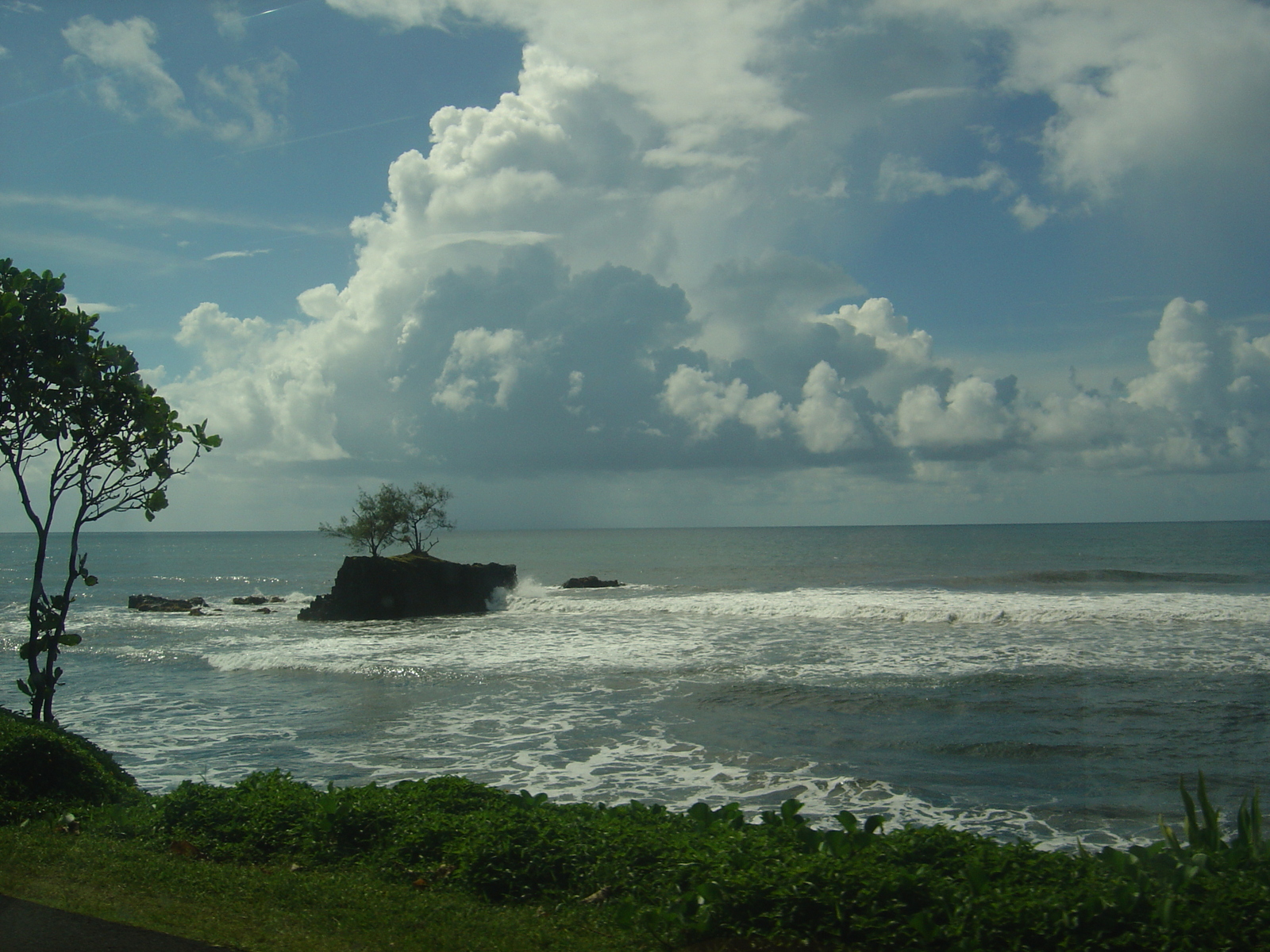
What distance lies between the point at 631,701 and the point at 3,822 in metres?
12.2

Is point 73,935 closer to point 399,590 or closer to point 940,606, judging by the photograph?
point 940,606

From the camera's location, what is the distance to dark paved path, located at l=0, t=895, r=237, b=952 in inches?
193

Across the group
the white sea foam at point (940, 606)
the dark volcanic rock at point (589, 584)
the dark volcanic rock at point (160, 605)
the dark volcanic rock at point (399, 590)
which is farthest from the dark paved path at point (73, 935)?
the dark volcanic rock at point (589, 584)

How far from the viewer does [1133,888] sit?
4656mm

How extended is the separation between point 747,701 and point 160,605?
143 ft

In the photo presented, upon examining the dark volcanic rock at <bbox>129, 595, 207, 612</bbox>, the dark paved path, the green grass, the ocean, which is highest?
the dark paved path

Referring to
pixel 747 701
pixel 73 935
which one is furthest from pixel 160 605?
pixel 73 935

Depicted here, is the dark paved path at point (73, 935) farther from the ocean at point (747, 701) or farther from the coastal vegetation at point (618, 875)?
the ocean at point (747, 701)

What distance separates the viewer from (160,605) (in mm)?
50031

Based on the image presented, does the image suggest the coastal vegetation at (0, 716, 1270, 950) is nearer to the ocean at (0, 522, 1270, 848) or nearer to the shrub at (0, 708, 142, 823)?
the shrub at (0, 708, 142, 823)

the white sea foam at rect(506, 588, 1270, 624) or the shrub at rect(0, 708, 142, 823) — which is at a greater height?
the shrub at rect(0, 708, 142, 823)

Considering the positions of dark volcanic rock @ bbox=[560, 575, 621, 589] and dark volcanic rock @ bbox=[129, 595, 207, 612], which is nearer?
dark volcanic rock @ bbox=[129, 595, 207, 612]

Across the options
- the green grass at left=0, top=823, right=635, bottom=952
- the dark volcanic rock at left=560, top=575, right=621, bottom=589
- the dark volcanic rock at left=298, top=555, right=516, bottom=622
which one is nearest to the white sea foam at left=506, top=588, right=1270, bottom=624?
the dark volcanic rock at left=298, top=555, right=516, bottom=622

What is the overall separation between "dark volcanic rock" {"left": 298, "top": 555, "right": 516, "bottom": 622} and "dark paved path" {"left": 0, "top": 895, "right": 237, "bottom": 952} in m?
37.1
